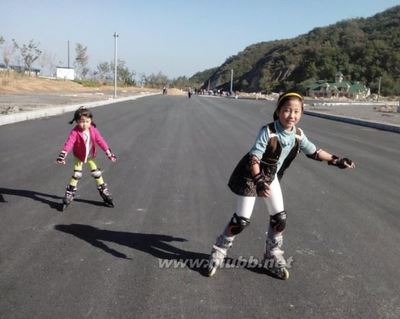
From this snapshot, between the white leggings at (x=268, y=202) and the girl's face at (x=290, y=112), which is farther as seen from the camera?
the white leggings at (x=268, y=202)

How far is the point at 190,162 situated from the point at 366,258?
17.6ft

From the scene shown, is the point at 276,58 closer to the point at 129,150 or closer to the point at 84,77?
the point at 84,77

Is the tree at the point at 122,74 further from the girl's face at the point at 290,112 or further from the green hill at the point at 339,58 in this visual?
the girl's face at the point at 290,112

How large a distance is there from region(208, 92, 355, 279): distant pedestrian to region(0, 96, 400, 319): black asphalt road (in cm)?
18

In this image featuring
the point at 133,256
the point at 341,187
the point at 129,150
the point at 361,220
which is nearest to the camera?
the point at 133,256

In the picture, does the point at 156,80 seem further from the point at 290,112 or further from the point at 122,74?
the point at 290,112

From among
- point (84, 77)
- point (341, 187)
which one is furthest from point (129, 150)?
point (84, 77)

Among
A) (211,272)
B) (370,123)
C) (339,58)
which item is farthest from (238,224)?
(339,58)

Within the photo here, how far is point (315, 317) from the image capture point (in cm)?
312

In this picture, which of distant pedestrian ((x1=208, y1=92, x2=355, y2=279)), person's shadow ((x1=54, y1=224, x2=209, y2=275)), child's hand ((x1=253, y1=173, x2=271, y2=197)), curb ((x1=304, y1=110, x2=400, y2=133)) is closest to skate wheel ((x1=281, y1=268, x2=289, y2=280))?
distant pedestrian ((x1=208, y1=92, x2=355, y2=279))

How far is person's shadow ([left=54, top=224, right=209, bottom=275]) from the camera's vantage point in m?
4.08

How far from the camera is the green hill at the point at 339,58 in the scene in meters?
117

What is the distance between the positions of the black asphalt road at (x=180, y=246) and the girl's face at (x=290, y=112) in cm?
128

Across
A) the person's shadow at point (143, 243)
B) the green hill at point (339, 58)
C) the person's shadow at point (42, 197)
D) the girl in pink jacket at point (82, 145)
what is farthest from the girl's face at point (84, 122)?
the green hill at point (339, 58)
